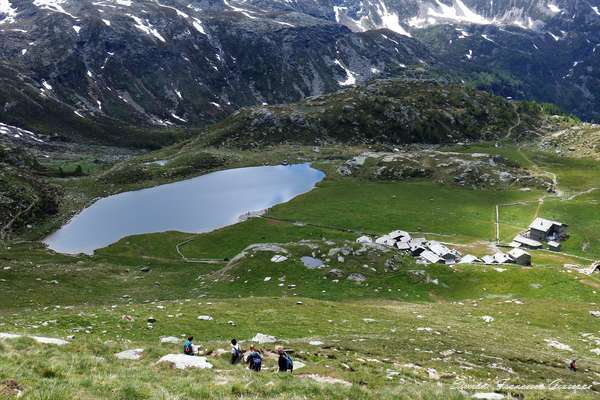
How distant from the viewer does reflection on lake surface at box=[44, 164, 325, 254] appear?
120m

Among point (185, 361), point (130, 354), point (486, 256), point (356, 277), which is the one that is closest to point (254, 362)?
point (185, 361)

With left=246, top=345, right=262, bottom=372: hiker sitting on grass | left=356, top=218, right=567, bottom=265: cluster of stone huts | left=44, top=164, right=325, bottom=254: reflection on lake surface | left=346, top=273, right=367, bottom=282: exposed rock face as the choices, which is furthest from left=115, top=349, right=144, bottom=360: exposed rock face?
left=44, top=164, right=325, bottom=254: reflection on lake surface

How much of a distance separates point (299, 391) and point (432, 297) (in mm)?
48814

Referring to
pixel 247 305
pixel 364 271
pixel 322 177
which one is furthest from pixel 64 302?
pixel 322 177

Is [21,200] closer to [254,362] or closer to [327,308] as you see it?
[327,308]

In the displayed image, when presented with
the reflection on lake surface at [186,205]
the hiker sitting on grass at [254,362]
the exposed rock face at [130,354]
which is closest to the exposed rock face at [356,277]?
the hiker sitting on grass at [254,362]

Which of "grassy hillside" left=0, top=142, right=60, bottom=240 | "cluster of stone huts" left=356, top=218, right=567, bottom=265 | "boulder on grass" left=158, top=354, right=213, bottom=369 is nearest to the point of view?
"boulder on grass" left=158, top=354, right=213, bottom=369

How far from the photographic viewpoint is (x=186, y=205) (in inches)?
5659

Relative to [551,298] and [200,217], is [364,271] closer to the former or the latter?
[551,298]

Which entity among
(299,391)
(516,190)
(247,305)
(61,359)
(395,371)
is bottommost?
(516,190)

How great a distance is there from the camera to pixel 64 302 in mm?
60750

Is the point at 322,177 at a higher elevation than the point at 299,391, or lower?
lower

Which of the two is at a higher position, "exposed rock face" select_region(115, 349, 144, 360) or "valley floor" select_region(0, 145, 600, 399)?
"exposed rock face" select_region(115, 349, 144, 360)

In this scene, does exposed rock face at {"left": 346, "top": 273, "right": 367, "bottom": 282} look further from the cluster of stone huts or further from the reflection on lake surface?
the reflection on lake surface
